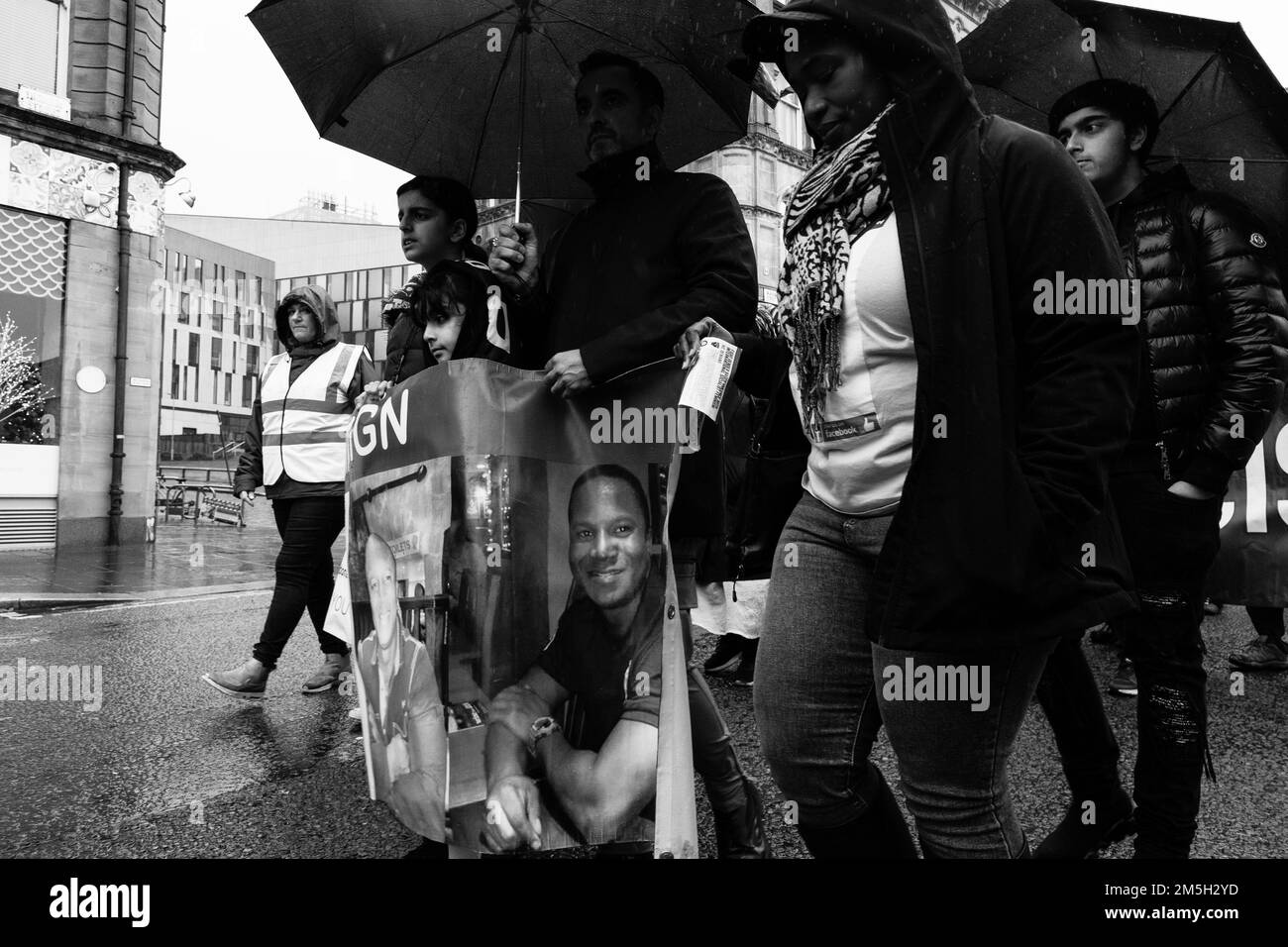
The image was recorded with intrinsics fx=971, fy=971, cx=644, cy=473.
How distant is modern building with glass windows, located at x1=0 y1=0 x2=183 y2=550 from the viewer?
544 inches

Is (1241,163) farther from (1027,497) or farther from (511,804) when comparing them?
(511,804)

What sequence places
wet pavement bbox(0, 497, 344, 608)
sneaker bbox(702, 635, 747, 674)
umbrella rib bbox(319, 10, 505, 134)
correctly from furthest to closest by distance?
1. wet pavement bbox(0, 497, 344, 608)
2. sneaker bbox(702, 635, 747, 674)
3. umbrella rib bbox(319, 10, 505, 134)

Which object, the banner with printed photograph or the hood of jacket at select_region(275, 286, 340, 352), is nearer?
the banner with printed photograph

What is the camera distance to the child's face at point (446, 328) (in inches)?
109

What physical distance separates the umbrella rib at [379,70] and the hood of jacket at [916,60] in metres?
1.74

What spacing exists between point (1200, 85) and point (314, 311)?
4.13 metres

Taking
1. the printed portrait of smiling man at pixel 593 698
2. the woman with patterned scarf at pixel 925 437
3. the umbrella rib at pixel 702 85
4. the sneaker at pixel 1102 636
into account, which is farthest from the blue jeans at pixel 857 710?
the sneaker at pixel 1102 636

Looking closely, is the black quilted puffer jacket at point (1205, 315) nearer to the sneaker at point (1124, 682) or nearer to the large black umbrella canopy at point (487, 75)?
the large black umbrella canopy at point (487, 75)

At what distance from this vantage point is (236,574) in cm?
1149

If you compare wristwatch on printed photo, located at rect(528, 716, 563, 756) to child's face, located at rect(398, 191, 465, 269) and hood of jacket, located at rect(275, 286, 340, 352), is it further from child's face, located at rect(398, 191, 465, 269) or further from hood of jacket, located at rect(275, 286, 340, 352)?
hood of jacket, located at rect(275, 286, 340, 352)

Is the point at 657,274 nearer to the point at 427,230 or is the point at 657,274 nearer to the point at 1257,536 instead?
the point at 427,230

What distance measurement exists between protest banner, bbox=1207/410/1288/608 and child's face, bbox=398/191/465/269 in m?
Result: 4.50

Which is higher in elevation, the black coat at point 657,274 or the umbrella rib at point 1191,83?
the umbrella rib at point 1191,83

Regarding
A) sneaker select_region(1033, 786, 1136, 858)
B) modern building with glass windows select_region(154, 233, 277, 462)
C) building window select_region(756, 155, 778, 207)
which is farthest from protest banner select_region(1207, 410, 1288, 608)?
modern building with glass windows select_region(154, 233, 277, 462)
